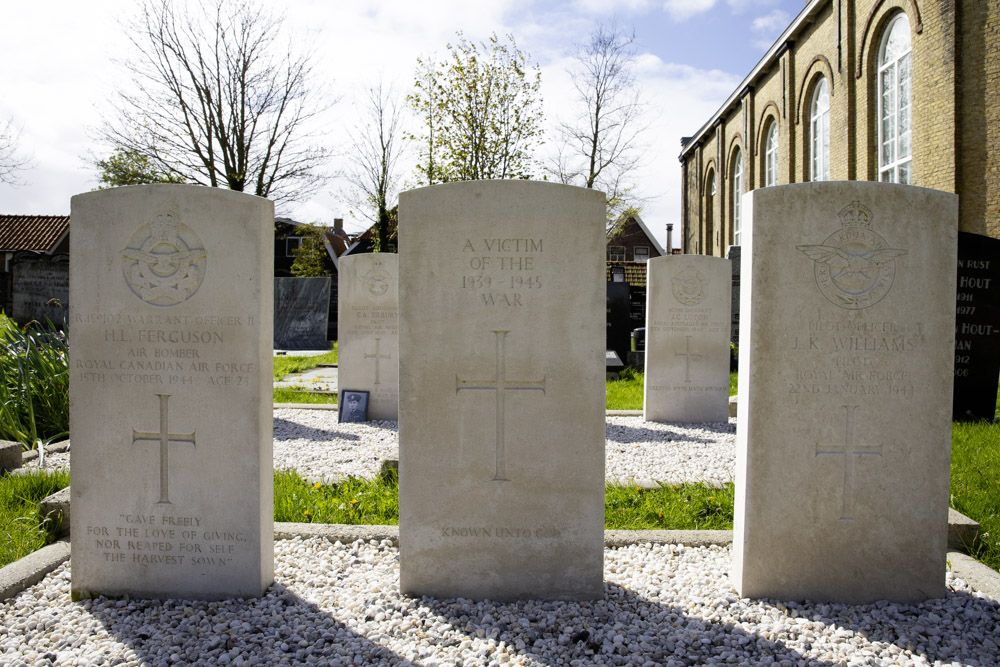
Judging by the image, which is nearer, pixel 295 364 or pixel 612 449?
pixel 612 449

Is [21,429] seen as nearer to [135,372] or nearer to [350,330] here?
[350,330]

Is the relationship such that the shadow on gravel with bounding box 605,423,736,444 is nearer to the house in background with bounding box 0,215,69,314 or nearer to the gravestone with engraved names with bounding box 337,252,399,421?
the gravestone with engraved names with bounding box 337,252,399,421

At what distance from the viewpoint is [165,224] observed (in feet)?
10.1

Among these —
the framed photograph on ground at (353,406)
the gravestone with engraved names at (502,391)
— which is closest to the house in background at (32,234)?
the framed photograph on ground at (353,406)

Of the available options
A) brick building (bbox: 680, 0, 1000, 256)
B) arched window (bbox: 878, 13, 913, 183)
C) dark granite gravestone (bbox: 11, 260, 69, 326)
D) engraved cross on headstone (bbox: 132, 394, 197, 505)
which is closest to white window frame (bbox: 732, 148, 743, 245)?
brick building (bbox: 680, 0, 1000, 256)

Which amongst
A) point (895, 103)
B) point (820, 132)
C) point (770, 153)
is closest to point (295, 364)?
point (895, 103)

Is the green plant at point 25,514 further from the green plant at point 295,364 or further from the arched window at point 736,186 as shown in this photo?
the arched window at point 736,186

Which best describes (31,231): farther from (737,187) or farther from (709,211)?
(737,187)

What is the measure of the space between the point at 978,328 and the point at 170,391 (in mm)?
8140

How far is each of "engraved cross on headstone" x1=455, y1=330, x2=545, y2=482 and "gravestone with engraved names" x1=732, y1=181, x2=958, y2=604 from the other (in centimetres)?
104

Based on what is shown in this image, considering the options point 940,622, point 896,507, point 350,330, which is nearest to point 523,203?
point 896,507

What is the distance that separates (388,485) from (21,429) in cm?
375

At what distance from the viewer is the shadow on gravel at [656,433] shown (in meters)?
6.91

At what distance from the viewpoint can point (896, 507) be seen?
3148 millimetres
